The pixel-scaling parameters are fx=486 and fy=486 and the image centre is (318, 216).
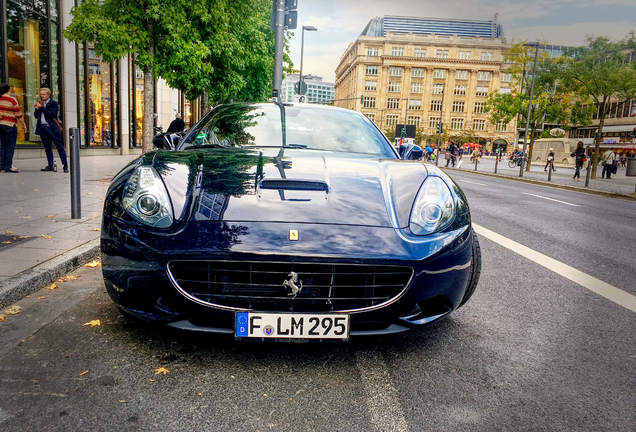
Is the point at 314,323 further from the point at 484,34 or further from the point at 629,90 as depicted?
the point at 484,34

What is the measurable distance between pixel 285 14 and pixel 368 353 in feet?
38.2

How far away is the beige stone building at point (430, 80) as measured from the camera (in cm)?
10169

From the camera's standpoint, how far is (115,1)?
919 centimetres

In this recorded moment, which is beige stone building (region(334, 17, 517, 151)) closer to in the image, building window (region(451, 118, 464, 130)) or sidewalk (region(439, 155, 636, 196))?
building window (region(451, 118, 464, 130))

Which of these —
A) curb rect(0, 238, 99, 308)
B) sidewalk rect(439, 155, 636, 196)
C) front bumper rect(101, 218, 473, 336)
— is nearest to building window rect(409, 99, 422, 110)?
sidewalk rect(439, 155, 636, 196)

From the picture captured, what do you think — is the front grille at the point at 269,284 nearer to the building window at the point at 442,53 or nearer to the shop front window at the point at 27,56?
the shop front window at the point at 27,56

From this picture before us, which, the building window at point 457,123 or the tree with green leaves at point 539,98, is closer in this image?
the tree with green leaves at point 539,98

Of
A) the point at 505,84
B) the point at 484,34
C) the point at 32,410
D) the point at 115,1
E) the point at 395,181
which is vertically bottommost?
the point at 32,410

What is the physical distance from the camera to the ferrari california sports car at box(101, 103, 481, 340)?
2.14 meters

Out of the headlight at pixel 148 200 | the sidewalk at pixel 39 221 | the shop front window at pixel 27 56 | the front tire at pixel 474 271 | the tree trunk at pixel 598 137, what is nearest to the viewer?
the headlight at pixel 148 200

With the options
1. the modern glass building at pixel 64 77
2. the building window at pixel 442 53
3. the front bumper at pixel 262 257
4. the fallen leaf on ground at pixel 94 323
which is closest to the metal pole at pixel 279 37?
the modern glass building at pixel 64 77

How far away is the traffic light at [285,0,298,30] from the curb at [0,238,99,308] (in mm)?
9677

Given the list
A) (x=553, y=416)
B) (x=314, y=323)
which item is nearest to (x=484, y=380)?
(x=553, y=416)

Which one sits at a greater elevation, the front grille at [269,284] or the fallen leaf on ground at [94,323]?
the front grille at [269,284]
